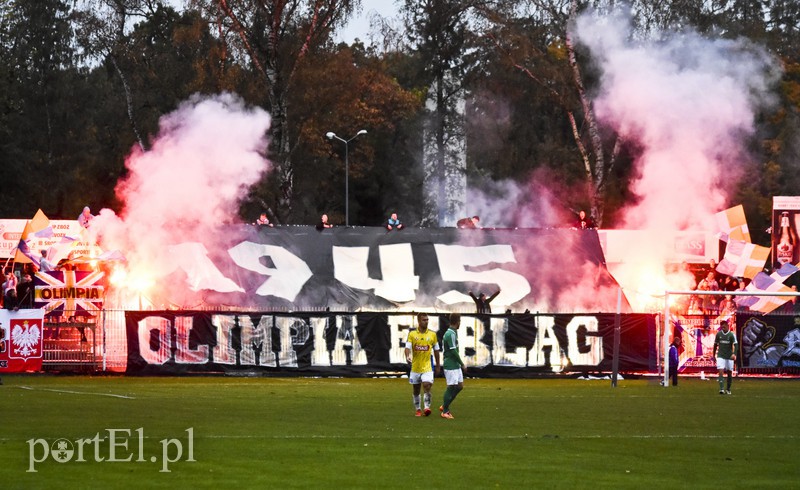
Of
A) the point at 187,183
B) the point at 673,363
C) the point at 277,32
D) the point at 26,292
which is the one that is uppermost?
the point at 277,32

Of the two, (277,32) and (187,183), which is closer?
(187,183)

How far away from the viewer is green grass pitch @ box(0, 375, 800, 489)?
556 inches

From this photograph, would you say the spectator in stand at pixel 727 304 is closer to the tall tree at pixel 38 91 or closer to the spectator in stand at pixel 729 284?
the spectator in stand at pixel 729 284

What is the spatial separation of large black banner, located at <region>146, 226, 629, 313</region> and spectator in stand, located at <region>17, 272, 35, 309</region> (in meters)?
3.49

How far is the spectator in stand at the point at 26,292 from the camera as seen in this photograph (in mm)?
37031

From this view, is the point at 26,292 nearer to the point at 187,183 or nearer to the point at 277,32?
the point at 187,183

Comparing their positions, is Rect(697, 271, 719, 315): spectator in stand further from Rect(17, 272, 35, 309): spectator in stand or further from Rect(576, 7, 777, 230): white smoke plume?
Rect(17, 272, 35, 309): spectator in stand

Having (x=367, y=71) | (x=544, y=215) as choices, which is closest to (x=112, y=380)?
(x=367, y=71)

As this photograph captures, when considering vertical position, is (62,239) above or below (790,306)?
above

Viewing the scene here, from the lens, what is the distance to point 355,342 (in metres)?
35.0

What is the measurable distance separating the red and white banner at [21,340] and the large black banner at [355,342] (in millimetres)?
2476

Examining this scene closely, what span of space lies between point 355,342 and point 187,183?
9.87 m

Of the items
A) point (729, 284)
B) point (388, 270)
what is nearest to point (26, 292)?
point (388, 270)

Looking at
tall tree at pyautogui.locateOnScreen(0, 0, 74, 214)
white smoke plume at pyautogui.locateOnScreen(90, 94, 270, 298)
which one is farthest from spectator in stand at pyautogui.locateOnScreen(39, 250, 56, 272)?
tall tree at pyautogui.locateOnScreen(0, 0, 74, 214)
